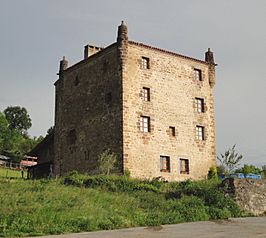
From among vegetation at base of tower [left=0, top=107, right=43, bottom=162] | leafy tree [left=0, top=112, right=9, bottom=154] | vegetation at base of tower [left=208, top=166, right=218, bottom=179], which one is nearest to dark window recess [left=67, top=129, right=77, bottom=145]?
vegetation at base of tower [left=208, top=166, right=218, bottom=179]

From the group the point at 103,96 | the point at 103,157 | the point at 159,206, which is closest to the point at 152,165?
the point at 103,157

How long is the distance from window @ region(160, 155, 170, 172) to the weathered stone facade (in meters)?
→ 0.07

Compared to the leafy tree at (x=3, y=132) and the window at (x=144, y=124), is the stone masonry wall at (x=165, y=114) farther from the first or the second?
the leafy tree at (x=3, y=132)

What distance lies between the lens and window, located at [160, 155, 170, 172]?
104ft

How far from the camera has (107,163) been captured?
1164 inches

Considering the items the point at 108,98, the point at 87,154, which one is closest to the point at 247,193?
the point at 108,98

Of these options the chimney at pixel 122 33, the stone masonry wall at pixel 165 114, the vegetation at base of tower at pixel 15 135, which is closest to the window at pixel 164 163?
the stone masonry wall at pixel 165 114

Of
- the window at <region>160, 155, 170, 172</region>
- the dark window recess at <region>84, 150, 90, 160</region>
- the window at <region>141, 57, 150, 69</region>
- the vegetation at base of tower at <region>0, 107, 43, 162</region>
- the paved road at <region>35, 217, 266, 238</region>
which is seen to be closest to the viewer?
the paved road at <region>35, 217, 266, 238</region>

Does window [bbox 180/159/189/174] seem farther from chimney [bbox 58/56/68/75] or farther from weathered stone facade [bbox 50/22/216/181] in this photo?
chimney [bbox 58/56/68/75]

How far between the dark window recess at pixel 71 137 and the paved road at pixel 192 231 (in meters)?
20.4

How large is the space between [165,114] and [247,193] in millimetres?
12126

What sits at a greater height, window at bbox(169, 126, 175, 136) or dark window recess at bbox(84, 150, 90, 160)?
window at bbox(169, 126, 175, 136)

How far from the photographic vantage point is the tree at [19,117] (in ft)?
310

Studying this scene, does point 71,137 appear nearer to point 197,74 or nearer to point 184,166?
point 184,166
